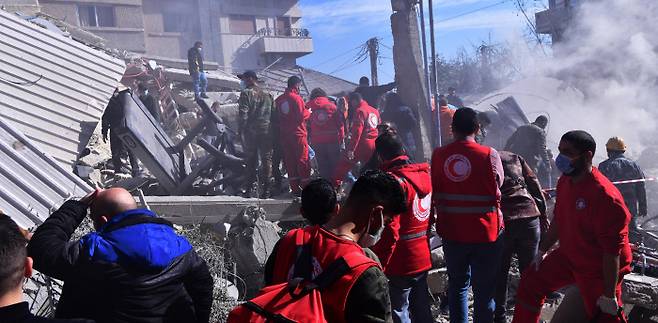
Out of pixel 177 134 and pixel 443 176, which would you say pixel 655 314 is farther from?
pixel 177 134

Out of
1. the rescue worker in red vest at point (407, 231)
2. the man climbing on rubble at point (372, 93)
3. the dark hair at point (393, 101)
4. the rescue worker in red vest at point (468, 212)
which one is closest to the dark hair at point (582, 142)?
the rescue worker in red vest at point (468, 212)

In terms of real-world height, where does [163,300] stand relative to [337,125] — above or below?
below

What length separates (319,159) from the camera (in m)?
8.48

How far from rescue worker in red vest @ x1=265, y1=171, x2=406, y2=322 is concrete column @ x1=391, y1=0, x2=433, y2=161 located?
735 cm

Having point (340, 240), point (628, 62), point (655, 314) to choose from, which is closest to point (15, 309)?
point (340, 240)

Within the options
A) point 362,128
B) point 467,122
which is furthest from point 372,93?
point 467,122

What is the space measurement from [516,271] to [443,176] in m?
2.18

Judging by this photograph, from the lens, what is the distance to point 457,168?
439 cm

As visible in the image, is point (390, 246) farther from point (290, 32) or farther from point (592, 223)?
point (290, 32)

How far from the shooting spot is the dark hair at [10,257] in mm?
1800

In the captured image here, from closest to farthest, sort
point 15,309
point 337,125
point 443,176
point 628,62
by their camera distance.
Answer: point 15,309 → point 443,176 → point 337,125 → point 628,62

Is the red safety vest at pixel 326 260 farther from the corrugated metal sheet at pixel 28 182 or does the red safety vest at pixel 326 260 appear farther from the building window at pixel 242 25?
the building window at pixel 242 25

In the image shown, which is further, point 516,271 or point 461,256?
point 516,271

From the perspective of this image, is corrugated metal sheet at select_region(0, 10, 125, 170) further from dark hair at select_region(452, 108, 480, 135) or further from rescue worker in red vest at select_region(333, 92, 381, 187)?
dark hair at select_region(452, 108, 480, 135)
